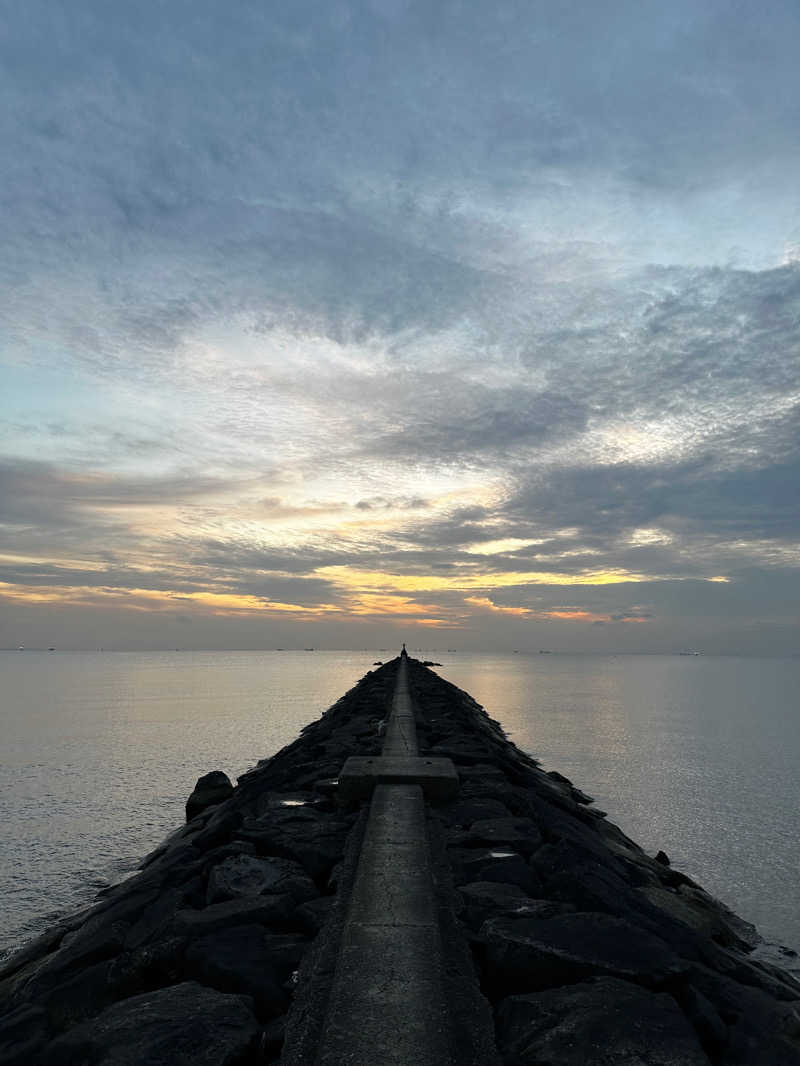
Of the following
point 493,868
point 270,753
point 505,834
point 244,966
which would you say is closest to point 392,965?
point 244,966

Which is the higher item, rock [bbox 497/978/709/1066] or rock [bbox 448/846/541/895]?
rock [bbox 448/846/541/895]

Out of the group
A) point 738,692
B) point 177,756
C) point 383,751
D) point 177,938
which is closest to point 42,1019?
point 177,938

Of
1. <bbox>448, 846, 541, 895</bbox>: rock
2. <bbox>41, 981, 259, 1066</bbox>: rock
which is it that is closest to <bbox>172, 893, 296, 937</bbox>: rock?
<bbox>41, 981, 259, 1066</bbox>: rock

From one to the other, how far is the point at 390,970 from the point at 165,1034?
109 cm

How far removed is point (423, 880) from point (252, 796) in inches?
248

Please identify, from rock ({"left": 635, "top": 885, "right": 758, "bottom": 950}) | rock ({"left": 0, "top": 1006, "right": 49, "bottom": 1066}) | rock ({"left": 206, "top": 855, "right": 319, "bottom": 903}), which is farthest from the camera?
rock ({"left": 635, "top": 885, "right": 758, "bottom": 950})

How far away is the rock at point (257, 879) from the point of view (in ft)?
18.0

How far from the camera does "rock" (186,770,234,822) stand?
12.5 meters

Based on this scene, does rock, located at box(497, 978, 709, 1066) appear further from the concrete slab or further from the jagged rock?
the concrete slab

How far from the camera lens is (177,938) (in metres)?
4.48

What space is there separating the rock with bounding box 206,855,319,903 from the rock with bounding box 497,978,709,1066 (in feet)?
7.77

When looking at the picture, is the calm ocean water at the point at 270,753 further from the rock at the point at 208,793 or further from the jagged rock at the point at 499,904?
the jagged rock at the point at 499,904

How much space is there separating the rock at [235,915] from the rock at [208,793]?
25.7 ft

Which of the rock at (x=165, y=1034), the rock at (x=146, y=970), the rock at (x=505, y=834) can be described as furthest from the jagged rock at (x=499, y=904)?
the rock at (x=146, y=970)
